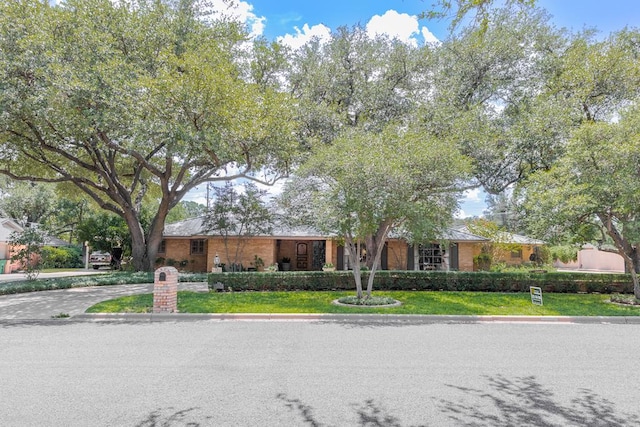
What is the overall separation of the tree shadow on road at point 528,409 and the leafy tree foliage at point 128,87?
11.5 m

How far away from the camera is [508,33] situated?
1700cm

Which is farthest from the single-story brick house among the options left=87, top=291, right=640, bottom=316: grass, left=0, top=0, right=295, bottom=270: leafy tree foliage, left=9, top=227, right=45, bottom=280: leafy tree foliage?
left=87, top=291, right=640, bottom=316: grass

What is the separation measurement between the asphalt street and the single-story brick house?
44.4 feet

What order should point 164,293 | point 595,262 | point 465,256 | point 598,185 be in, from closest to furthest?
point 164,293 < point 598,185 < point 465,256 < point 595,262

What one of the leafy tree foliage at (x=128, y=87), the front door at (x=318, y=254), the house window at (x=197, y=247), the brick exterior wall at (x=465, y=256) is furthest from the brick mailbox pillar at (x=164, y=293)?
the brick exterior wall at (x=465, y=256)

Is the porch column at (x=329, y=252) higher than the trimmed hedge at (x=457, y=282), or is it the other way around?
the porch column at (x=329, y=252)

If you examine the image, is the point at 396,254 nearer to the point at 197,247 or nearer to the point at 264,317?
the point at 197,247

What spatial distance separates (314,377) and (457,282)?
1115cm

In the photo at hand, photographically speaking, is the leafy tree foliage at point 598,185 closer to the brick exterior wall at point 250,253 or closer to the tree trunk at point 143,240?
the brick exterior wall at point 250,253

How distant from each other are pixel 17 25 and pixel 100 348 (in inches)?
497

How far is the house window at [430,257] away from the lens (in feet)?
77.4

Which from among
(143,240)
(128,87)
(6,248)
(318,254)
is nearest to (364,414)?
(128,87)

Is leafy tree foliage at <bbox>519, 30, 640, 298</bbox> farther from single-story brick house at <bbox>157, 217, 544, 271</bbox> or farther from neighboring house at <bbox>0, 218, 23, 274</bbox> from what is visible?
neighboring house at <bbox>0, 218, 23, 274</bbox>

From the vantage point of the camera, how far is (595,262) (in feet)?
121
